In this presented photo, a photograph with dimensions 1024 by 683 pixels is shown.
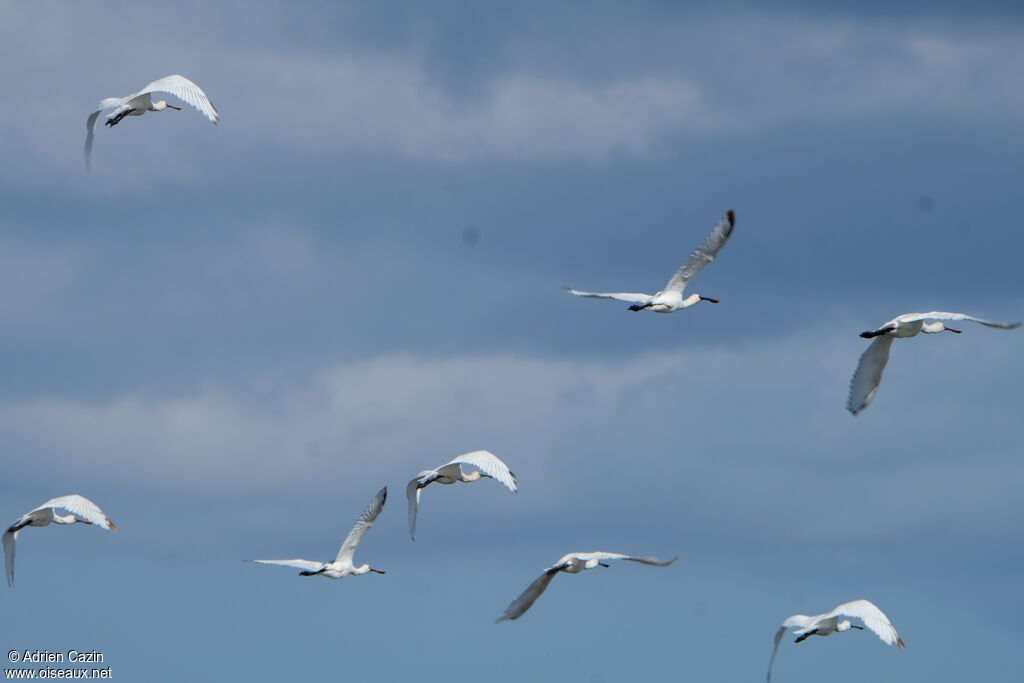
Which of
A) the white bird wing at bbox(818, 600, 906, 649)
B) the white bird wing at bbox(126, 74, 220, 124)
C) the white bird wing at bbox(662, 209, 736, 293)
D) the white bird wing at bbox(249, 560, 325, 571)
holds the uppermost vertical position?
the white bird wing at bbox(126, 74, 220, 124)

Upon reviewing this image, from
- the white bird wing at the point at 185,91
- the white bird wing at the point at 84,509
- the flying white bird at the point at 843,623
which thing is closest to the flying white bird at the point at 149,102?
the white bird wing at the point at 185,91

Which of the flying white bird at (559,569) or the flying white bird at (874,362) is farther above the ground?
the flying white bird at (874,362)

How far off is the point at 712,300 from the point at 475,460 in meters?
9.56

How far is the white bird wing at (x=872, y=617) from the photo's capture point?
197ft

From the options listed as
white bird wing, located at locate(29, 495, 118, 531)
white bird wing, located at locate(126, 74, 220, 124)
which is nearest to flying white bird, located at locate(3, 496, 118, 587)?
white bird wing, located at locate(29, 495, 118, 531)

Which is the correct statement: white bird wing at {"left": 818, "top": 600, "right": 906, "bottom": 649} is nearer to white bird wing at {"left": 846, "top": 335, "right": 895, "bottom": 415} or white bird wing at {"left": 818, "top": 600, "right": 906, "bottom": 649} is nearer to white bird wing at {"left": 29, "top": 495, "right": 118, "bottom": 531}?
white bird wing at {"left": 846, "top": 335, "right": 895, "bottom": 415}

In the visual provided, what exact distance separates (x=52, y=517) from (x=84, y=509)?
→ 4119 millimetres

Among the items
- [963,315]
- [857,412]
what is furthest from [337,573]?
[963,315]

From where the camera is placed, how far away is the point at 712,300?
68.6 metres

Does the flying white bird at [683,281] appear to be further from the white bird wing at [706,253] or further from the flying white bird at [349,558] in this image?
the flying white bird at [349,558]

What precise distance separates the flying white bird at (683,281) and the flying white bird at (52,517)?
1808cm

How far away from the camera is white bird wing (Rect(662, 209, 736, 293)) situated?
203ft

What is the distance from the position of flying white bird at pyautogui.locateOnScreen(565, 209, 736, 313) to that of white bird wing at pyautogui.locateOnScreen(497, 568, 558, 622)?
8.45m

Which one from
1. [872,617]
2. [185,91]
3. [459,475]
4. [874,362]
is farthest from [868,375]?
[185,91]
